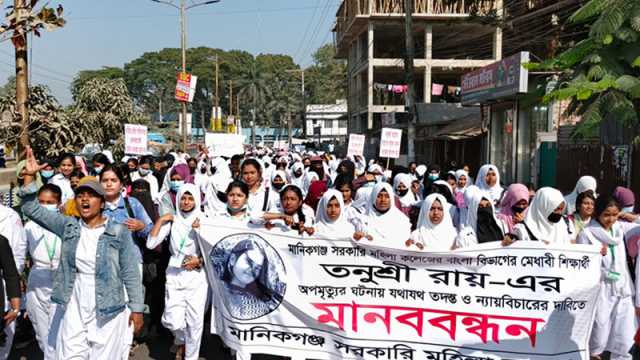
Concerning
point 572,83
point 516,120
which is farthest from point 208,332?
point 516,120

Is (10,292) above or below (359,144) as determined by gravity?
below

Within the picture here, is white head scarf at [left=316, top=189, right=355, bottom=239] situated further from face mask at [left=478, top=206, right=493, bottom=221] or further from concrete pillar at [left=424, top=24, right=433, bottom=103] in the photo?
concrete pillar at [left=424, top=24, right=433, bottom=103]

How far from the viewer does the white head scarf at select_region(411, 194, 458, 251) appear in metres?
4.76

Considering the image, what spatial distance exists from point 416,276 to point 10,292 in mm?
2739

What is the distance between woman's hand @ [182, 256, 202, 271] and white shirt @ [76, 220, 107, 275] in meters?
1.05

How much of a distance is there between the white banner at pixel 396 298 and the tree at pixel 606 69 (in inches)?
75.9

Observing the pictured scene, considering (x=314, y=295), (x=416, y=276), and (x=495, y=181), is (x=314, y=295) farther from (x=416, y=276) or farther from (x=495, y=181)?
(x=495, y=181)

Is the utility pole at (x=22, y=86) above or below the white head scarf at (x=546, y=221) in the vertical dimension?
above

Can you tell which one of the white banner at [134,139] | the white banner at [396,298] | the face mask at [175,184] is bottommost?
the white banner at [396,298]

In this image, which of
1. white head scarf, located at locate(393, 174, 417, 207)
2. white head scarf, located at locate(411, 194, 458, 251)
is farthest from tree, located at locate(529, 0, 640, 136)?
white head scarf, located at locate(393, 174, 417, 207)

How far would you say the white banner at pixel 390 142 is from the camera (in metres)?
11.8

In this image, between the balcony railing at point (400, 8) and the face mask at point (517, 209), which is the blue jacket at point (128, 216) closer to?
the face mask at point (517, 209)

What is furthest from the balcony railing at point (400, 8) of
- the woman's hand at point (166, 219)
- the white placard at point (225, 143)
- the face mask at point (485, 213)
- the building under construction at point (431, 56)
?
the woman's hand at point (166, 219)

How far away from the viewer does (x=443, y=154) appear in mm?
23375
